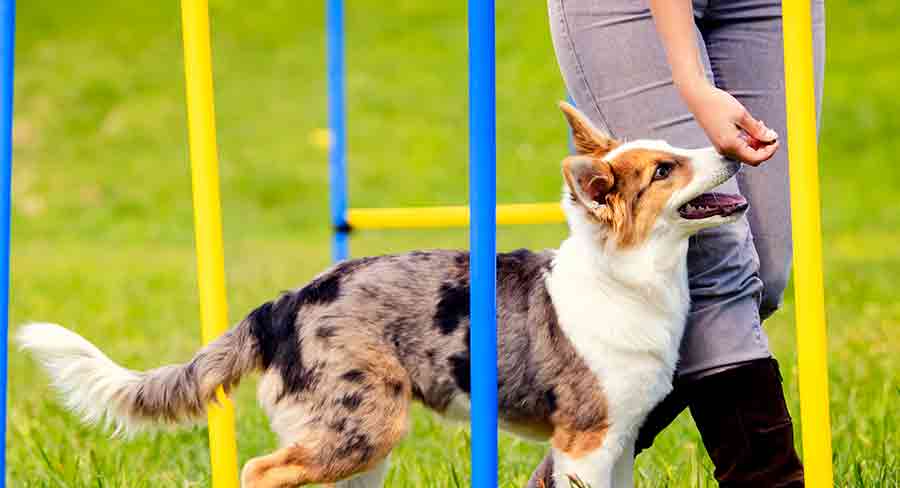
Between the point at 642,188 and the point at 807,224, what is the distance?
65 centimetres

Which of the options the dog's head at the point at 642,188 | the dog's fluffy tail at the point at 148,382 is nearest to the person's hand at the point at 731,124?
the dog's head at the point at 642,188

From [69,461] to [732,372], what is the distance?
219 centimetres

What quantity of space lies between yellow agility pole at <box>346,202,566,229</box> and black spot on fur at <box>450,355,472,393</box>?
128cm

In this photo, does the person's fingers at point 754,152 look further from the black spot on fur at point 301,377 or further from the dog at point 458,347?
the black spot on fur at point 301,377

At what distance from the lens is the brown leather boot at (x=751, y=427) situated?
2.96 meters

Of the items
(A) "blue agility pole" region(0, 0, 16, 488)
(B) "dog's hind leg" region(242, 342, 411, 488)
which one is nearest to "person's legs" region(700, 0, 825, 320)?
(B) "dog's hind leg" region(242, 342, 411, 488)

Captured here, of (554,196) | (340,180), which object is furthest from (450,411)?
Result: (554,196)

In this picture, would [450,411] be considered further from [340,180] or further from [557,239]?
[557,239]

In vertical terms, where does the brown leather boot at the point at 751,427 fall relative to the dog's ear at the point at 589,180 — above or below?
below

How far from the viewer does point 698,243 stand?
9.96 ft

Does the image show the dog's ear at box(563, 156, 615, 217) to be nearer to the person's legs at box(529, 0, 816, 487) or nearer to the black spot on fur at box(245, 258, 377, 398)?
the person's legs at box(529, 0, 816, 487)

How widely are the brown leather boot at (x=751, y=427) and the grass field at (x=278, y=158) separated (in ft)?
6.06

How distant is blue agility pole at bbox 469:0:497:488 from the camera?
2.48 meters

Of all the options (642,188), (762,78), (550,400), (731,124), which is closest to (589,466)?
(550,400)
